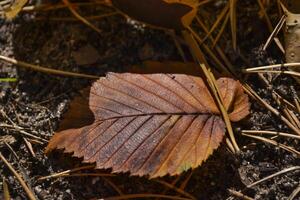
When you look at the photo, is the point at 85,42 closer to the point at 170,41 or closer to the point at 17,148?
the point at 170,41

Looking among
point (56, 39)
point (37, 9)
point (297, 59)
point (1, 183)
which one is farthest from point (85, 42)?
point (297, 59)

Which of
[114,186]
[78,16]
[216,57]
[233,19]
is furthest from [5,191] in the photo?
[233,19]

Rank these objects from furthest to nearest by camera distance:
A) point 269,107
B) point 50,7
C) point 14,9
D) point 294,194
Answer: point 50,7, point 14,9, point 269,107, point 294,194

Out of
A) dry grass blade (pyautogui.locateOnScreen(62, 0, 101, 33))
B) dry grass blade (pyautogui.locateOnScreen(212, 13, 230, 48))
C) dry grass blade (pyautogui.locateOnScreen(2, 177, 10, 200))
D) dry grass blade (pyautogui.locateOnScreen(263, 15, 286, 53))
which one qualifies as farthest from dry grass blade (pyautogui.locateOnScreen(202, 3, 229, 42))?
dry grass blade (pyautogui.locateOnScreen(2, 177, 10, 200))

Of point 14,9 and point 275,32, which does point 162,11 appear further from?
point 14,9

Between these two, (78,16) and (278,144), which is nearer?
(278,144)

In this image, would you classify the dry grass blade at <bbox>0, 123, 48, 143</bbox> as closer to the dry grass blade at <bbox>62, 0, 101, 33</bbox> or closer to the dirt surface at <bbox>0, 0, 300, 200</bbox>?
the dirt surface at <bbox>0, 0, 300, 200</bbox>

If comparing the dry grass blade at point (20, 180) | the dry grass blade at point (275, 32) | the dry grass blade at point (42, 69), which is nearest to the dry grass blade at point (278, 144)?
the dry grass blade at point (275, 32)
